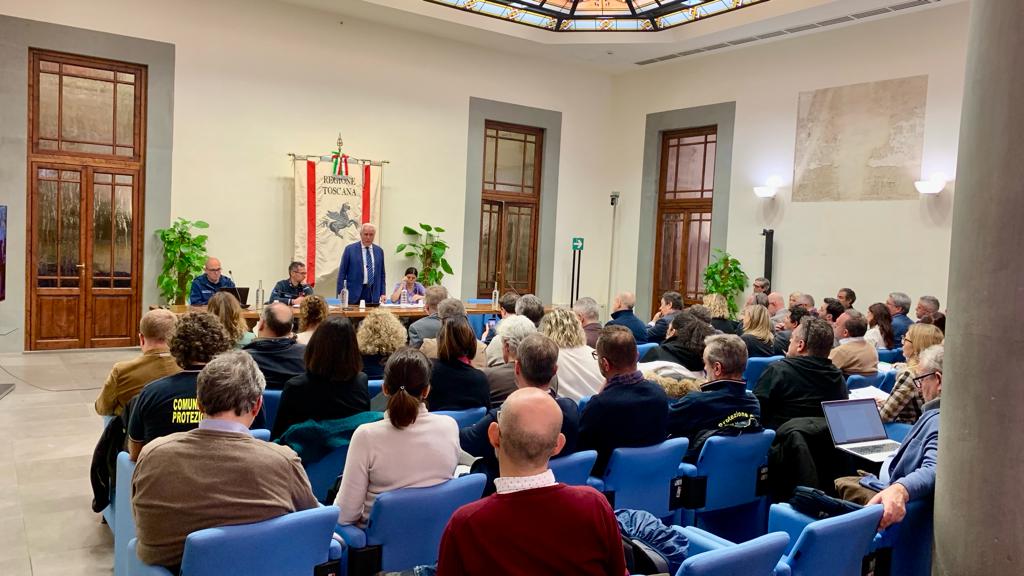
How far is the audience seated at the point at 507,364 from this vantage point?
409cm

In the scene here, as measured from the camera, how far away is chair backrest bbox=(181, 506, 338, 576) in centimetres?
202

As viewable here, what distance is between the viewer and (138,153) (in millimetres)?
9258

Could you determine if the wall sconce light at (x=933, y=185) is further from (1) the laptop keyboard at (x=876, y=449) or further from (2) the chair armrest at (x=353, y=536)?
(2) the chair armrest at (x=353, y=536)

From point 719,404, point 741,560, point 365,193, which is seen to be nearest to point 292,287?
point 365,193

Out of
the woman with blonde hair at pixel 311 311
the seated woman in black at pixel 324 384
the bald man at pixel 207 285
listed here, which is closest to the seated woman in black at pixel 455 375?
the seated woman in black at pixel 324 384

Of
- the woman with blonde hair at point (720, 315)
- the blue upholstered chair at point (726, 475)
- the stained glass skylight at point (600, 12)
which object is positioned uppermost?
the stained glass skylight at point (600, 12)

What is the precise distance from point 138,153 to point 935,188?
31.9 feet

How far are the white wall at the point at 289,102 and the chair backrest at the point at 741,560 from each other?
8955 mm

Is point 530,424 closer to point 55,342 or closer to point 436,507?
point 436,507

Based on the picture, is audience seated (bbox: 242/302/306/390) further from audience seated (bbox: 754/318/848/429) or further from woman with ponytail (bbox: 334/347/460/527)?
audience seated (bbox: 754/318/848/429)

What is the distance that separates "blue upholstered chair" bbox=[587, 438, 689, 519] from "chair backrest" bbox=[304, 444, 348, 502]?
1.08 meters

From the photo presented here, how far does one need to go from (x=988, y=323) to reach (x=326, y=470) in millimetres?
2575

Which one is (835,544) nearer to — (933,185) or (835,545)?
(835,545)

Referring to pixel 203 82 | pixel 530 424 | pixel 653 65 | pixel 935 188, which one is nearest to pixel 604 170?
pixel 653 65
